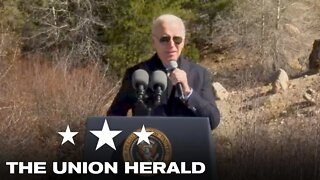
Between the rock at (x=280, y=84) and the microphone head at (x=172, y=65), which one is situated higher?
the rock at (x=280, y=84)

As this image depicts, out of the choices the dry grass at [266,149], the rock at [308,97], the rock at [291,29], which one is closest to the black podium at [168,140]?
the dry grass at [266,149]

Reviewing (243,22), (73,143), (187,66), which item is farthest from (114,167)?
(243,22)

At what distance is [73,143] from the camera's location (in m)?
4.38

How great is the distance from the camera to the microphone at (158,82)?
2265 millimetres

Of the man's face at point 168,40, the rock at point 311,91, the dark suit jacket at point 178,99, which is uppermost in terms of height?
the rock at point 311,91

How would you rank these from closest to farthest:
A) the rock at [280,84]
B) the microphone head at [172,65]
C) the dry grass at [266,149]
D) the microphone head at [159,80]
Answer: the microphone head at [159,80] → the microphone head at [172,65] → the dry grass at [266,149] → the rock at [280,84]

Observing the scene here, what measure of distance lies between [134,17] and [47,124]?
16.9 ft

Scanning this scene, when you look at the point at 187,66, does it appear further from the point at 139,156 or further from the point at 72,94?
the point at 72,94

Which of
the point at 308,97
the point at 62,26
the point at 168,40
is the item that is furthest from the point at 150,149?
the point at 62,26

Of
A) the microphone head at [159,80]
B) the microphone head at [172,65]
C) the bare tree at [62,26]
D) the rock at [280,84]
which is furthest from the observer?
the bare tree at [62,26]

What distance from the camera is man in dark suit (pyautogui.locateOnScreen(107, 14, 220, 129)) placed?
2.34 m

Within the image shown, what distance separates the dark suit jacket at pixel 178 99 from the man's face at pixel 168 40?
4cm

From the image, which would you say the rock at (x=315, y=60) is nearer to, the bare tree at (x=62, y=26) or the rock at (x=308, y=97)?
the rock at (x=308, y=97)

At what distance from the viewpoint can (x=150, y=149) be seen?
2180mm
